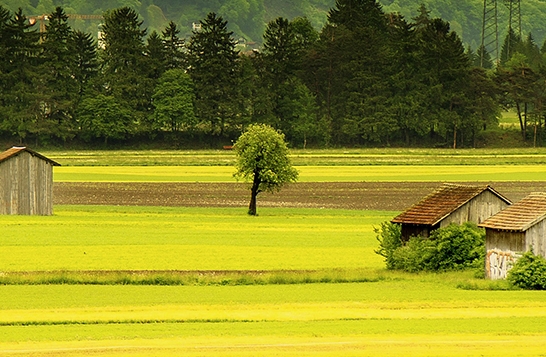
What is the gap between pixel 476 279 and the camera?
139ft

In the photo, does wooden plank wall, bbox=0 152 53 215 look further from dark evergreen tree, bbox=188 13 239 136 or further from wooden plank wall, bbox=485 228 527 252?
dark evergreen tree, bbox=188 13 239 136

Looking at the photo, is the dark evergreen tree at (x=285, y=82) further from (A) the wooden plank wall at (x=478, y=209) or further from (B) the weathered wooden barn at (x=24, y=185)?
(A) the wooden plank wall at (x=478, y=209)

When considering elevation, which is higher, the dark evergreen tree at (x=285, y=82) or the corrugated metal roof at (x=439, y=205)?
the dark evergreen tree at (x=285, y=82)

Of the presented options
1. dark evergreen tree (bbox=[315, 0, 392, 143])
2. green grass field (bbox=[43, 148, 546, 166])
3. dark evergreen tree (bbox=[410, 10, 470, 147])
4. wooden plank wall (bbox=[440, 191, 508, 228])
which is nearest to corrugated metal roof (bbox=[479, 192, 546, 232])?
wooden plank wall (bbox=[440, 191, 508, 228])

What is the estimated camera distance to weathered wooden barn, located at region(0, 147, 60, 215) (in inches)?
2547

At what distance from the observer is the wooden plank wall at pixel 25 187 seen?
6475cm

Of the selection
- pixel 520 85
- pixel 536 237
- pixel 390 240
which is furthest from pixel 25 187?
pixel 520 85

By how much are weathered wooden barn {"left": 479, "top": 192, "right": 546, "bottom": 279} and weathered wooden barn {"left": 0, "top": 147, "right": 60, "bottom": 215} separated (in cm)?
2895

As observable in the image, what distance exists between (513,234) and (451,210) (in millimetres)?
4685

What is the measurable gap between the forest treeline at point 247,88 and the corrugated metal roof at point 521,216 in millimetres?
89218

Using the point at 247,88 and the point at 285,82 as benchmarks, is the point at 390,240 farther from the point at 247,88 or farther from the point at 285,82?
the point at 285,82

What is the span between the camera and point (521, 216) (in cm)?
4191

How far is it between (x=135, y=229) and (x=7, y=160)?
10377mm

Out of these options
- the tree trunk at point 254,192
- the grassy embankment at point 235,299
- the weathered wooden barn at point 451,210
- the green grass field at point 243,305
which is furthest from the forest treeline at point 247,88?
the weathered wooden barn at point 451,210
